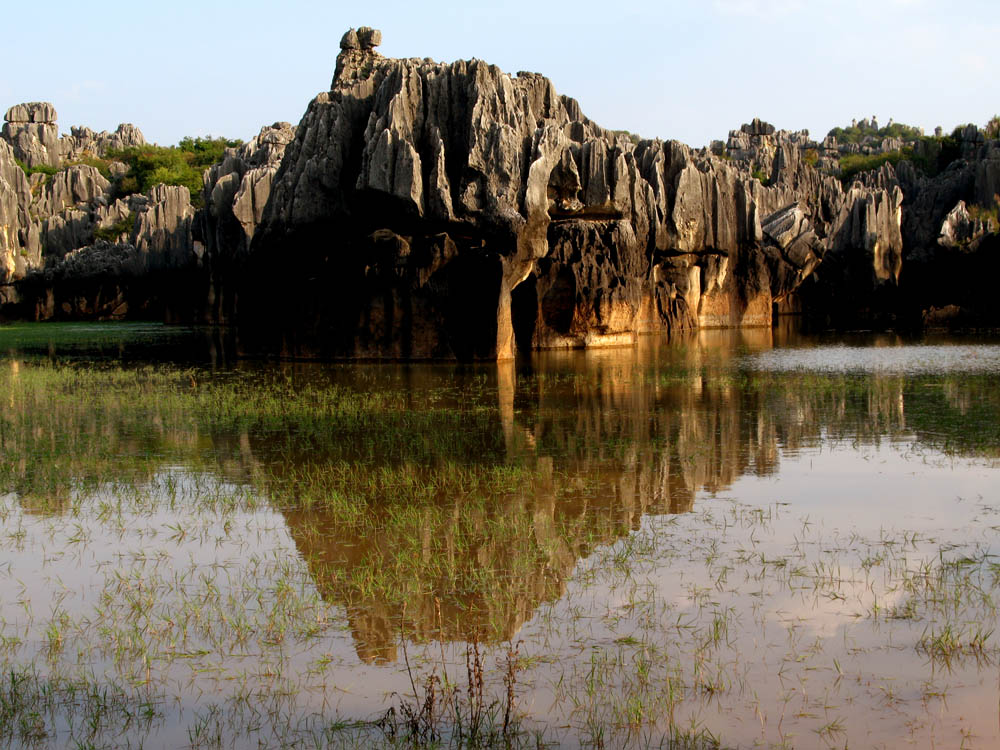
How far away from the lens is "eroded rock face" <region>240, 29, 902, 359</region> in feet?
85.4

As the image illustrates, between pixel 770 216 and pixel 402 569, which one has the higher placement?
pixel 770 216

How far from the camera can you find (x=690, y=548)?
783cm

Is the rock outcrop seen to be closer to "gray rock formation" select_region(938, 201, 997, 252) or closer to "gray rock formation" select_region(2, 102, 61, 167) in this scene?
"gray rock formation" select_region(938, 201, 997, 252)

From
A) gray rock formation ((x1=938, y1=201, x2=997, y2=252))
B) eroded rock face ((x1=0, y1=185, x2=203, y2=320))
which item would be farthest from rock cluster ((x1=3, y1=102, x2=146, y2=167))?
gray rock formation ((x1=938, y1=201, x2=997, y2=252))

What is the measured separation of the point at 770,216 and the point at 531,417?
4789 centimetres

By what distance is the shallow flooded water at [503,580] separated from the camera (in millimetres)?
5031

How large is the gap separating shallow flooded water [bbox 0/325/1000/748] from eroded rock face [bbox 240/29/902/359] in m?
11.1

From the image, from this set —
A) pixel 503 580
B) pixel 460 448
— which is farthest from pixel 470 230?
pixel 503 580

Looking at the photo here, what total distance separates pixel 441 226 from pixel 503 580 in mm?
Result: 19984

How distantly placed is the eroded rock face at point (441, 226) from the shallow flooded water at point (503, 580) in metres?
11.1

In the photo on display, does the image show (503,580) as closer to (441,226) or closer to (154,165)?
(441,226)

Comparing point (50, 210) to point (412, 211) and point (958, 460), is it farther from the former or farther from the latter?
point (958, 460)

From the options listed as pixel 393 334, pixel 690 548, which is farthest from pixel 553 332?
pixel 690 548

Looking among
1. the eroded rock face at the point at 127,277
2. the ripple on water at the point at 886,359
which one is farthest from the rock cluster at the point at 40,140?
the ripple on water at the point at 886,359
